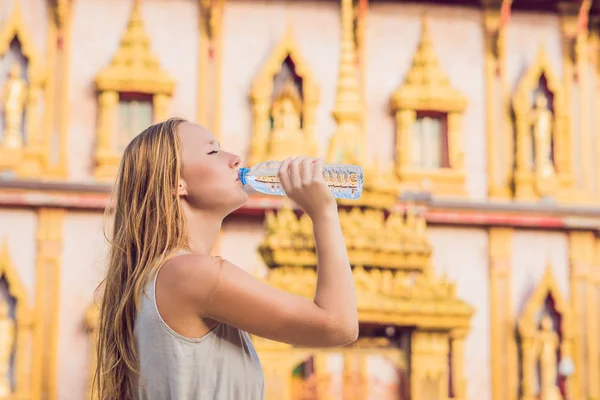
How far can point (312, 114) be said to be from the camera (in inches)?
600

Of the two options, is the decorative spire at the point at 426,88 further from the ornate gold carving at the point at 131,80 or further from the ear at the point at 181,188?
the ear at the point at 181,188

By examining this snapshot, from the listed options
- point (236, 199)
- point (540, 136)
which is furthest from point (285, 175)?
point (540, 136)

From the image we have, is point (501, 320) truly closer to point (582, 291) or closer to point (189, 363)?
point (582, 291)

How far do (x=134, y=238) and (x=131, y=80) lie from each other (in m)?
12.2

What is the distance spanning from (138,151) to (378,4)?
13.1 m

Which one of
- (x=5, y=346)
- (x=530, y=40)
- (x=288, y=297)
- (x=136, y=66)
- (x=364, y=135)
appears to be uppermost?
(x=530, y=40)

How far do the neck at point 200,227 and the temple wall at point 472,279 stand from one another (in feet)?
38.9

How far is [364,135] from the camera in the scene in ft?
50.0

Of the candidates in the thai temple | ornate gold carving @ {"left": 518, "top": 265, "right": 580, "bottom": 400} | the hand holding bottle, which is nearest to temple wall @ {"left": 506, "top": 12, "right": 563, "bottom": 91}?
the thai temple

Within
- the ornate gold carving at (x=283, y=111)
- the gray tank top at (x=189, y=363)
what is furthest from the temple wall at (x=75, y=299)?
the gray tank top at (x=189, y=363)

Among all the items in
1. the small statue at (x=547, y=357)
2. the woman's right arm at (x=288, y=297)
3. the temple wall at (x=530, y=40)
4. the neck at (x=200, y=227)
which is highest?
the temple wall at (x=530, y=40)

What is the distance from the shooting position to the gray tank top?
2.76 metres

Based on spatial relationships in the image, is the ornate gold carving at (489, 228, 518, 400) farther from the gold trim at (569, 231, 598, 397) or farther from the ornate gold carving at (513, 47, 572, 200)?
the gold trim at (569, 231, 598, 397)

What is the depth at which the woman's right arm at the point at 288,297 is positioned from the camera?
8.99 feet
